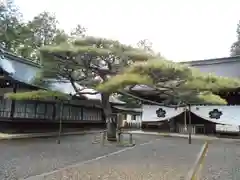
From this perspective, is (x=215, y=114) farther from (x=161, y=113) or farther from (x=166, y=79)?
(x=166, y=79)

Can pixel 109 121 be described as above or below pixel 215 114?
below

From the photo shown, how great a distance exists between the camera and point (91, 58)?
415 inches

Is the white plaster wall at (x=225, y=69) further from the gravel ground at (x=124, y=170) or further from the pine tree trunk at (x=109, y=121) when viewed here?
the gravel ground at (x=124, y=170)

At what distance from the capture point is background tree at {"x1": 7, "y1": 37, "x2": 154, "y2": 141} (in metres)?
10.1

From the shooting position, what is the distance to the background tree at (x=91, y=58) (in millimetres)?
10133

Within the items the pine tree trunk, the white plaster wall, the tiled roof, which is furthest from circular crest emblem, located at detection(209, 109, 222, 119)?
the tiled roof

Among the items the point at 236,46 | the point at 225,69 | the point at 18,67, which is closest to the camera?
the point at 18,67

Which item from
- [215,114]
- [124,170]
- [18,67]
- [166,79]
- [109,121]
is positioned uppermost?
[18,67]

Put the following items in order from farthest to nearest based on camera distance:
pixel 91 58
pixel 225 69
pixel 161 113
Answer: pixel 225 69 < pixel 161 113 < pixel 91 58

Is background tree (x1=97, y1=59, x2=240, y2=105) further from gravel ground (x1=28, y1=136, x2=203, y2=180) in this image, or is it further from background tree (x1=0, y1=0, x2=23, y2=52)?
background tree (x1=0, y1=0, x2=23, y2=52)

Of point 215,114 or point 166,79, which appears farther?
point 215,114

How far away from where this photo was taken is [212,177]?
5.39m

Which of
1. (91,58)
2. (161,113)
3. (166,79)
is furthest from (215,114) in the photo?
(91,58)

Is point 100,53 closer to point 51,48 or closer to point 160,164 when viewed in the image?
point 51,48
